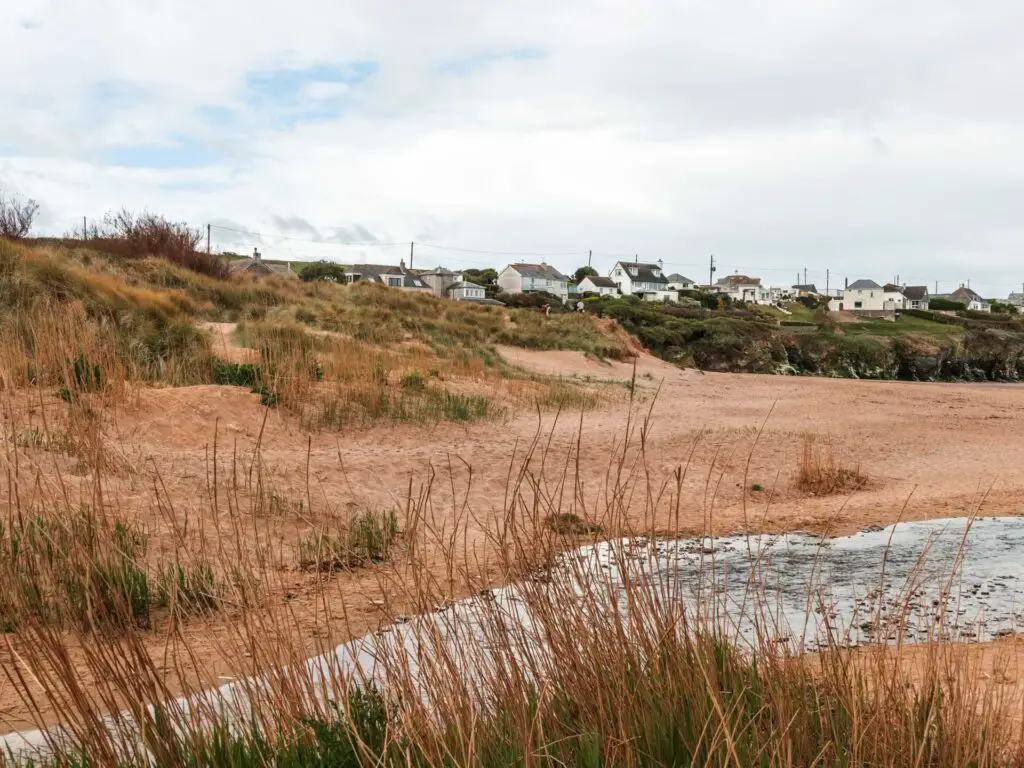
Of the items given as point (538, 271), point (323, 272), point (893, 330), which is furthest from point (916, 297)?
point (323, 272)

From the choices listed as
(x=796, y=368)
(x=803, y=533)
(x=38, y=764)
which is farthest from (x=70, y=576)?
(x=796, y=368)

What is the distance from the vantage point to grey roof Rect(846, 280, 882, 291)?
107806 mm

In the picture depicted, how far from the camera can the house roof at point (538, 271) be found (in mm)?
99812

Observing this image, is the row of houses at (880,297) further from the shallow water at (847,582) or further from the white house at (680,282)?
the shallow water at (847,582)

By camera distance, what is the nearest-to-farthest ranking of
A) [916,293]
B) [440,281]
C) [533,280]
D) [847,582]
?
1. [847,582]
2. [440,281]
3. [533,280]
4. [916,293]

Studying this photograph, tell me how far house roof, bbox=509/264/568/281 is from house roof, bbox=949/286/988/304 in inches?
2245

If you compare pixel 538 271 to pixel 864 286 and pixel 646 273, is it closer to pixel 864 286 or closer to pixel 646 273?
pixel 646 273

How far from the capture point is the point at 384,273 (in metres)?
90.1

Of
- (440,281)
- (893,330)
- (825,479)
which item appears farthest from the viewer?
(440,281)

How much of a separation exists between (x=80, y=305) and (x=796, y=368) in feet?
124

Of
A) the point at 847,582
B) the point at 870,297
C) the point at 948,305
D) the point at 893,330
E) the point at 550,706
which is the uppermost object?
the point at 870,297

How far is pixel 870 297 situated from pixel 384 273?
60.1 meters

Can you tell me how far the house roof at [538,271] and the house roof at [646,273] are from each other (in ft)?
28.0

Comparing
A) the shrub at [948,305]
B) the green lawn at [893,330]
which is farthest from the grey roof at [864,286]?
the green lawn at [893,330]
